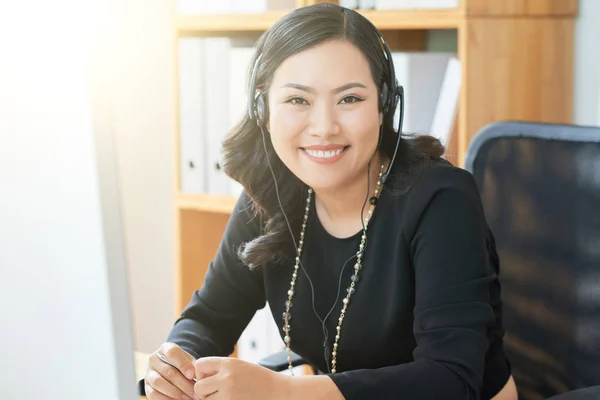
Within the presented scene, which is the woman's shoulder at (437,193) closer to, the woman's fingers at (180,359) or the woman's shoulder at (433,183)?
the woman's shoulder at (433,183)

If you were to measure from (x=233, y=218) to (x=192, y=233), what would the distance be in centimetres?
93

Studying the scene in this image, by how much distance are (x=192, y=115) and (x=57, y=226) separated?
1.74 m

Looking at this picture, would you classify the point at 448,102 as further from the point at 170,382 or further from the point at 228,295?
the point at 170,382

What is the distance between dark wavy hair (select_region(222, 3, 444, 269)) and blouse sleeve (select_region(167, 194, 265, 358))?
3cm

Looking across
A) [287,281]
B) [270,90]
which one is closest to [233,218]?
[287,281]

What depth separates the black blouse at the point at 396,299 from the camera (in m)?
1.08

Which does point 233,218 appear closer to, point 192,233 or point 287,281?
point 287,281

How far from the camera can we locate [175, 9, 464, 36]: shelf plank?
176cm

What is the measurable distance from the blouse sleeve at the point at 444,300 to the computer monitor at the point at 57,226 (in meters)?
0.59

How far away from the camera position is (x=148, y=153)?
2703mm

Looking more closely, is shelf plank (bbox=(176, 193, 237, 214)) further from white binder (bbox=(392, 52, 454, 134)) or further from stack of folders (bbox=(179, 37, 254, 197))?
white binder (bbox=(392, 52, 454, 134))

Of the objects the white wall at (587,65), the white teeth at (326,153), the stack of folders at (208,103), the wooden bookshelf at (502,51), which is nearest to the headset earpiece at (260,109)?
the white teeth at (326,153)

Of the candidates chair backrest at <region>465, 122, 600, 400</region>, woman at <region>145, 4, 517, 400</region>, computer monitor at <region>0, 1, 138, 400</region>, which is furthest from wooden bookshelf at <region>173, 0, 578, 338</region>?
computer monitor at <region>0, 1, 138, 400</region>

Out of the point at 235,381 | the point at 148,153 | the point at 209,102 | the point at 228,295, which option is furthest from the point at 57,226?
the point at 148,153
